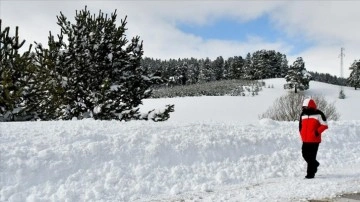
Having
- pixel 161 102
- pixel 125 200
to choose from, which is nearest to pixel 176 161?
pixel 125 200

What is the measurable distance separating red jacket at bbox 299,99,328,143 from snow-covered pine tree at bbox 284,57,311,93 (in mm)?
57771

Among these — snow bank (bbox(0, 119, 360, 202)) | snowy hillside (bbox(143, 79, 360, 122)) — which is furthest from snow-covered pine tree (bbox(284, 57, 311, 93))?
snow bank (bbox(0, 119, 360, 202))

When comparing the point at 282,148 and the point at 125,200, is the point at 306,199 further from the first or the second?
the point at 282,148

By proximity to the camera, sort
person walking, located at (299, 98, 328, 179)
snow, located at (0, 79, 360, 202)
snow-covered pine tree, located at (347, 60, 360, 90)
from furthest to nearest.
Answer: snow-covered pine tree, located at (347, 60, 360, 90), person walking, located at (299, 98, 328, 179), snow, located at (0, 79, 360, 202)

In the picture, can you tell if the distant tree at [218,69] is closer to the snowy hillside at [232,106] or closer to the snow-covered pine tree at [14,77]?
the snowy hillside at [232,106]

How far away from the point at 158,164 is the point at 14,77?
843cm

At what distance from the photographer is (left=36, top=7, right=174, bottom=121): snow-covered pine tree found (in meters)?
18.0

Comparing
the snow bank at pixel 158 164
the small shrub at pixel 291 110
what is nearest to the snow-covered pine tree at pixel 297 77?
the small shrub at pixel 291 110

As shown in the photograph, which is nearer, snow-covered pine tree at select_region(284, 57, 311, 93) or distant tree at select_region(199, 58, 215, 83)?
snow-covered pine tree at select_region(284, 57, 311, 93)

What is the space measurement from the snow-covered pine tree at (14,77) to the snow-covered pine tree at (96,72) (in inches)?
88.8

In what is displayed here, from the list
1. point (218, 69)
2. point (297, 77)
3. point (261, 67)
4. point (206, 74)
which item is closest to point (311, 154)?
point (297, 77)

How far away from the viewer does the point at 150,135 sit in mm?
10734

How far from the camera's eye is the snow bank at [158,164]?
26.3ft

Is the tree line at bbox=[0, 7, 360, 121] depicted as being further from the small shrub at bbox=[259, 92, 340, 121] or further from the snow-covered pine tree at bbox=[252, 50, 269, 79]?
the snow-covered pine tree at bbox=[252, 50, 269, 79]
